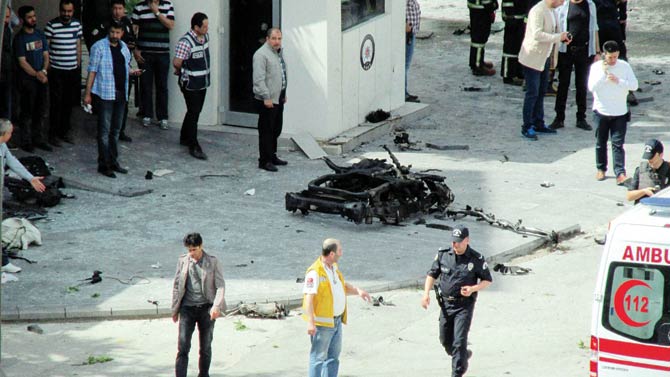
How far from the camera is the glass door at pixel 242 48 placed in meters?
19.2

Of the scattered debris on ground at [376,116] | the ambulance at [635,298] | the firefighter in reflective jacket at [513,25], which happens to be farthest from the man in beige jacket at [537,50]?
the ambulance at [635,298]

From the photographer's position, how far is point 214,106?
777 inches

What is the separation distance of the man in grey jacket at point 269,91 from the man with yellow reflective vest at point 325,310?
277 inches

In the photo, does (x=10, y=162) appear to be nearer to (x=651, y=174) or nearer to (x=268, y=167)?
(x=268, y=167)

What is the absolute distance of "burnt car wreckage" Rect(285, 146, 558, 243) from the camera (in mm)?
15055

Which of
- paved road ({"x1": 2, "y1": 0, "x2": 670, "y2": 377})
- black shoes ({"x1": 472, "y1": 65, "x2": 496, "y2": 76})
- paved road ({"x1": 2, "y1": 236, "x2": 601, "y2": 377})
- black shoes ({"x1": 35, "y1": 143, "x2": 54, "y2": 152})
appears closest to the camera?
paved road ({"x1": 2, "y1": 236, "x2": 601, "y2": 377})

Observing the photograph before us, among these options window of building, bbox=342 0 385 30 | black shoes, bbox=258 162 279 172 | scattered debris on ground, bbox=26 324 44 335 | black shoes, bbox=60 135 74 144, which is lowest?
scattered debris on ground, bbox=26 324 44 335

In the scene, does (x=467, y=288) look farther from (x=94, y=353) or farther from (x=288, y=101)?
(x=288, y=101)

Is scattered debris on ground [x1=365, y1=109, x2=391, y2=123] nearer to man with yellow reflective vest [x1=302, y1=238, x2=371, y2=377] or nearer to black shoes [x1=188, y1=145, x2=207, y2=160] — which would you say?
black shoes [x1=188, y1=145, x2=207, y2=160]

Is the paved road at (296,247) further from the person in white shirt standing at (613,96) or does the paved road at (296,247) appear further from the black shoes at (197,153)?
the person in white shirt standing at (613,96)

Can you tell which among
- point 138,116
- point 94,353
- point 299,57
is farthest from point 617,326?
point 138,116

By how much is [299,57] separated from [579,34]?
4.41 m

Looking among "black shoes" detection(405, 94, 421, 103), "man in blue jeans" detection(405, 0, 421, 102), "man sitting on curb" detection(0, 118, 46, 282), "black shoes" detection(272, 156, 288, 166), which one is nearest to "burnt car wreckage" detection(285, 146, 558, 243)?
"black shoes" detection(272, 156, 288, 166)

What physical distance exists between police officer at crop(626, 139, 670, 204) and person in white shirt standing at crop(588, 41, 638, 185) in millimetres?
3510
